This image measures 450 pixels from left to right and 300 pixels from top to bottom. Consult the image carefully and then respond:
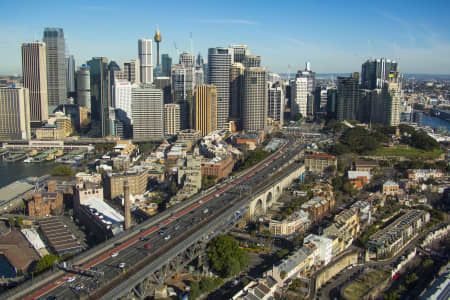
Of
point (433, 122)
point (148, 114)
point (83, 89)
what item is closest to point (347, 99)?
point (433, 122)

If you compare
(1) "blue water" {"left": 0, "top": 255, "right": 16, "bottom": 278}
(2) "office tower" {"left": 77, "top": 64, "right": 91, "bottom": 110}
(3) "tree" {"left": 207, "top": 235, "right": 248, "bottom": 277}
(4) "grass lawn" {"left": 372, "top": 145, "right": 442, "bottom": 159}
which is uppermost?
(2) "office tower" {"left": 77, "top": 64, "right": 91, "bottom": 110}

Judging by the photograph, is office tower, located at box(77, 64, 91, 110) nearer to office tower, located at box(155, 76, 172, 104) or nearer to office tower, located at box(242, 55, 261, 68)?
office tower, located at box(155, 76, 172, 104)

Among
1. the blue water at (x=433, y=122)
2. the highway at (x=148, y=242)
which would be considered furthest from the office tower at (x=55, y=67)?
the blue water at (x=433, y=122)

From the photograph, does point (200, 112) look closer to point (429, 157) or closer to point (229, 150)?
point (229, 150)

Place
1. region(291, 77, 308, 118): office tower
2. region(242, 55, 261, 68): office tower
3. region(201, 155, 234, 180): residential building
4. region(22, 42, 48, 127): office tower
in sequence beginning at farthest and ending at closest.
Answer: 1. region(291, 77, 308, 118): office tower
2. region(242, 55, 261, 68): office tower
3. region(22, 42, 48, 127): office tower
4. region(201, 155, 234, 180): residential building

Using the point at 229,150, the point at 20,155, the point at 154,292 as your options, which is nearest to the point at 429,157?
the point at 229,150

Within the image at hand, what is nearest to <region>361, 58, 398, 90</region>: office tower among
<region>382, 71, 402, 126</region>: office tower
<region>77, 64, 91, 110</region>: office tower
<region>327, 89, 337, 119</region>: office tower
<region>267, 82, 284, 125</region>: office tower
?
<region>327, 89, 337, 119</region>: office tower
